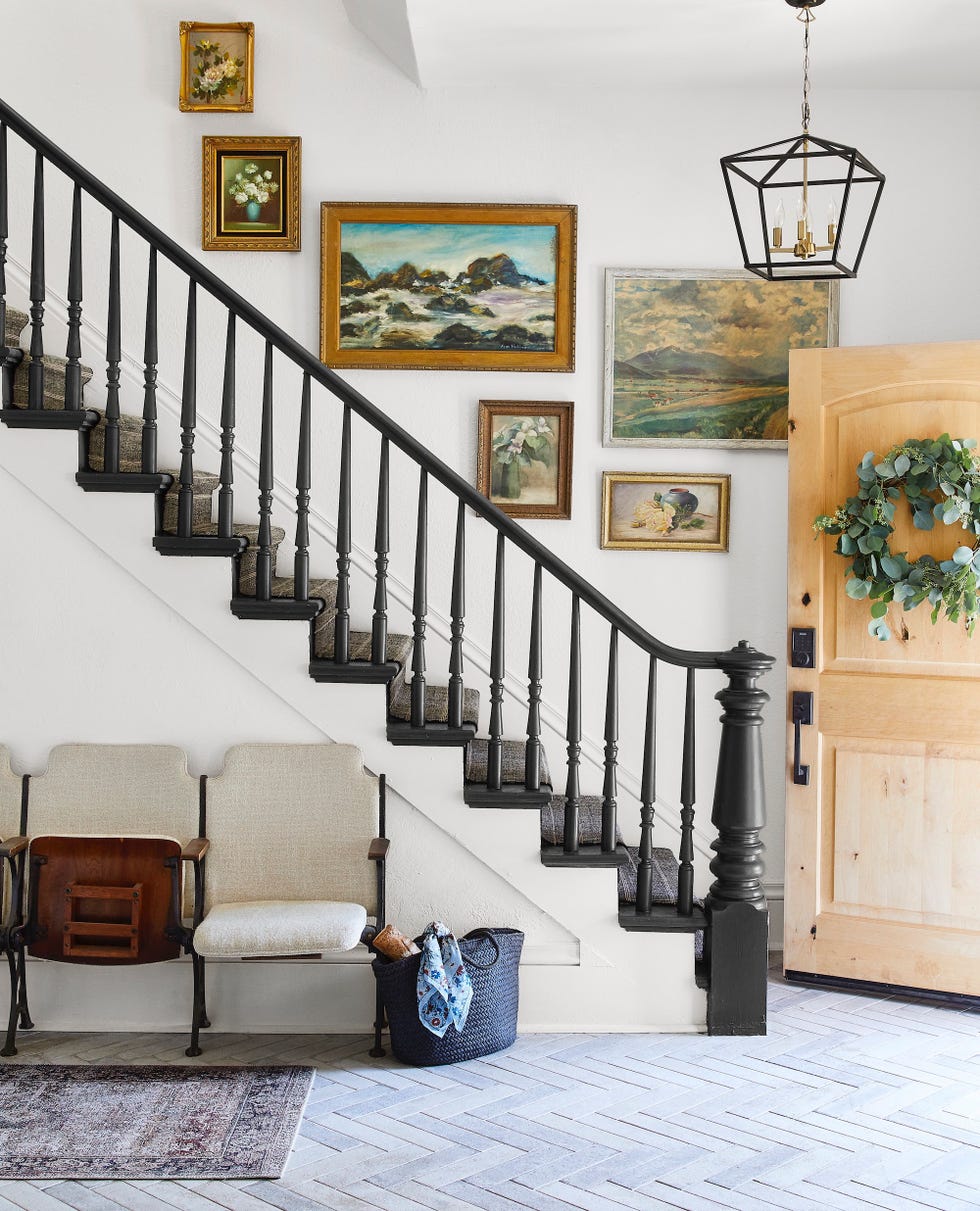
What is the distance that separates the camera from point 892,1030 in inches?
147

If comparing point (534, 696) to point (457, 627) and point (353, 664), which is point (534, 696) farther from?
point (353, 664)

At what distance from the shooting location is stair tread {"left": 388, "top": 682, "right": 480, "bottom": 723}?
12.5ft

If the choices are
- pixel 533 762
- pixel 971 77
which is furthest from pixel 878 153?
pixel 533 762

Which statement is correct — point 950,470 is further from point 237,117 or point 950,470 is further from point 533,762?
point 237,117

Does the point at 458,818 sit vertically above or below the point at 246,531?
below

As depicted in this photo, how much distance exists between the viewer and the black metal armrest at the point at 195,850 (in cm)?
344

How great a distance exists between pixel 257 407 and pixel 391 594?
88cm

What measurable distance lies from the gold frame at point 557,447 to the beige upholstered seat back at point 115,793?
158 centimetres

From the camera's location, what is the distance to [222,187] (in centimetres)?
446

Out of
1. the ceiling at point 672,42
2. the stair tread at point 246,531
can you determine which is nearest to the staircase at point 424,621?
the stair tread at point 246,531

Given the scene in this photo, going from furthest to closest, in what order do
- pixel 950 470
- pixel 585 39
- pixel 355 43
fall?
pixel 355 43 < pixel 585 39 < pixel 950 470

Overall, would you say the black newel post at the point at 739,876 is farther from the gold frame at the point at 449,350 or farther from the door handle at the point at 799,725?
the gold frame at the point at 449,350

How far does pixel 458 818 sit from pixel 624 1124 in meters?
1.03

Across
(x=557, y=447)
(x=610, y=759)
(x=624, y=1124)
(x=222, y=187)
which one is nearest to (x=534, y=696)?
(x=610, y=759)
